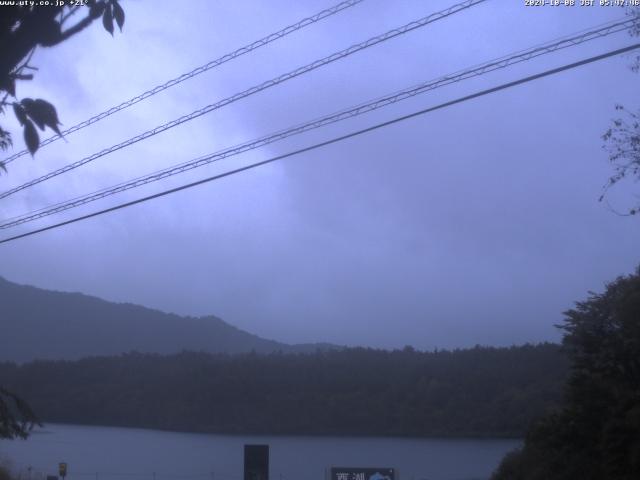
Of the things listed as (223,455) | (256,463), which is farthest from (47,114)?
(223,455)

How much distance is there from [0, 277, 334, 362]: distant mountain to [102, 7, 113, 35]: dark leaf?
160 feet

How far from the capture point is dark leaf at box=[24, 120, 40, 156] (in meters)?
4.61

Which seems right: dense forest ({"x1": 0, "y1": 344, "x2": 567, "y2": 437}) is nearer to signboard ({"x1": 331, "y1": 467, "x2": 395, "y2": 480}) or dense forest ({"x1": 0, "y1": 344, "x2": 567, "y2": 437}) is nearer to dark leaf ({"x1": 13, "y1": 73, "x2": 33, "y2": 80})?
signboard ({"x1": 331, "y1": 467, "x2": 395, "y2": 480})

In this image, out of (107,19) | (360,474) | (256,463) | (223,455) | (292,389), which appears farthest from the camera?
(292,389)

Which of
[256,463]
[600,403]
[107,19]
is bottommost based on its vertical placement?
[256,463]

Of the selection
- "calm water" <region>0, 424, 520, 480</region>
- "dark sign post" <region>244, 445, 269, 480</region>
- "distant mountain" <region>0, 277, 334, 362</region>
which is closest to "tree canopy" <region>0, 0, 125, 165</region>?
"dark sign post" <region>244, 445, 269, 480</region>

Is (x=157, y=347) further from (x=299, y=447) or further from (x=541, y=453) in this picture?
(x=541, y=453)

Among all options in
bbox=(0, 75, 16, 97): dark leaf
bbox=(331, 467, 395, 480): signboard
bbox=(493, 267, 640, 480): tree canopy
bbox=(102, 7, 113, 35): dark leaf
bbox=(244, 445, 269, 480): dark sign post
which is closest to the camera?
bbox=(0, 75, 16, 97): dark leaf

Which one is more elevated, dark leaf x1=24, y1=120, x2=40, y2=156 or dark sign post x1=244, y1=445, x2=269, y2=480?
dark leaf x1=24, y1=120, x2=40, y2=156

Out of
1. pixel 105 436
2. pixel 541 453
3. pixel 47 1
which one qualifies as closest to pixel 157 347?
pixel 105 436

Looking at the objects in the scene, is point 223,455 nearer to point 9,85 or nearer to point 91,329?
point 9,85

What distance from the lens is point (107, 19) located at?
487 cm

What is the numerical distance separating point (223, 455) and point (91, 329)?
39424 millimetres

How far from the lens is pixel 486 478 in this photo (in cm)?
2459
